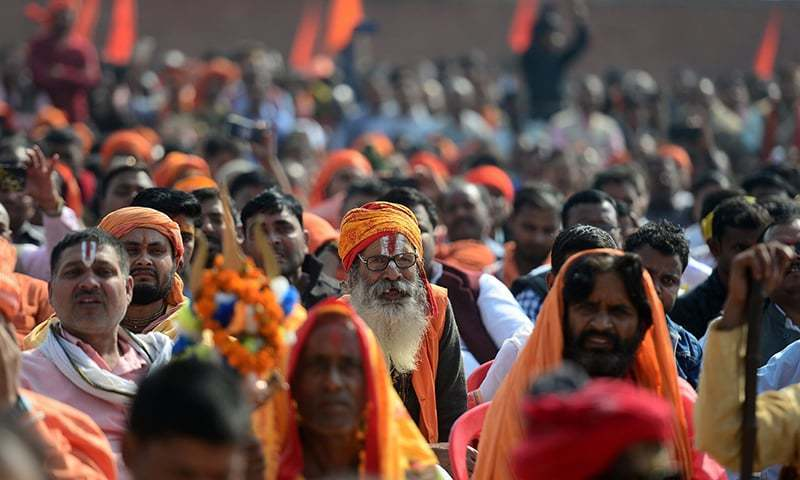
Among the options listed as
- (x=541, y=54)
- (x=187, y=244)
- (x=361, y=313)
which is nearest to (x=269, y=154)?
(x=187, y=244)

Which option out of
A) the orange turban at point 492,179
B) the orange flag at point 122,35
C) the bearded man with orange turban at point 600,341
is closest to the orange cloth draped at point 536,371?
the bearded man with orange turban at point 600,341

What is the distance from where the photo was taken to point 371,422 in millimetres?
4953

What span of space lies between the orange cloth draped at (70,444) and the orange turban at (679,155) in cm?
969

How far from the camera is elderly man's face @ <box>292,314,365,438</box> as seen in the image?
16.3 feet

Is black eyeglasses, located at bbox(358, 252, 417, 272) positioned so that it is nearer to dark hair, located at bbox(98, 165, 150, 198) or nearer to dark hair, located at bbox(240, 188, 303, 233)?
dark hair, located at bbox(240, 188, 303, 233)

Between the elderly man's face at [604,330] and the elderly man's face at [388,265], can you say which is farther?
the elderly man's face at [388,265]

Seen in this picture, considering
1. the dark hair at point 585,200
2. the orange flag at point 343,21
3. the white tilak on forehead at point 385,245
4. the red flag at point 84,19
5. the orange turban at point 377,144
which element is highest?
the red flag at point 84,19

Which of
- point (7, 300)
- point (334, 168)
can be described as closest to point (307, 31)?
point (334, 168)

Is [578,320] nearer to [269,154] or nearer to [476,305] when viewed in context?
[476,305]

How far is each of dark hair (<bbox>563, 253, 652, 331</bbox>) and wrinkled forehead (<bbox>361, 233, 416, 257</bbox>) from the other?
66.2 inches

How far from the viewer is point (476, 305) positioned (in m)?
8.02

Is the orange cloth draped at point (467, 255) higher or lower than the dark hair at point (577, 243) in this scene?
higher

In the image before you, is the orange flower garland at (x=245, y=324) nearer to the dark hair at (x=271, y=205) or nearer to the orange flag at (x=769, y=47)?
the dark hair at (x=271, y=205)

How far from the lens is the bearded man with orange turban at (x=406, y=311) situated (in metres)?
6.96
